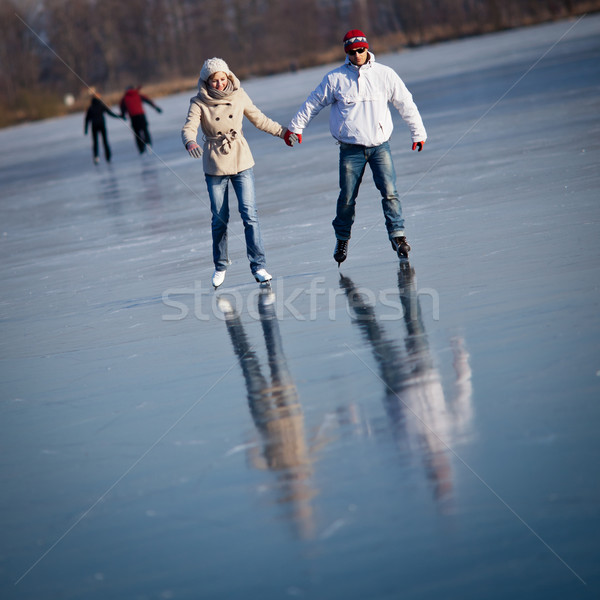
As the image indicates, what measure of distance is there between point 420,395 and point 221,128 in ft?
10.3

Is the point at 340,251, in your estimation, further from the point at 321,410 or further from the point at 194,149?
the point at 321,410

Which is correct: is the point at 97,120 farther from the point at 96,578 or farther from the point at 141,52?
the point at 141,52

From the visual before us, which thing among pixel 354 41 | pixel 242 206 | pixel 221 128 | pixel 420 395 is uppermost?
pixel 354 41

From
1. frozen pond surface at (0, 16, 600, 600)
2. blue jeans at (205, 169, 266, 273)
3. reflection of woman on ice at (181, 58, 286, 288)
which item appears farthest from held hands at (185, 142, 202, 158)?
frozen pond surface at (0, 16, 600, 600)

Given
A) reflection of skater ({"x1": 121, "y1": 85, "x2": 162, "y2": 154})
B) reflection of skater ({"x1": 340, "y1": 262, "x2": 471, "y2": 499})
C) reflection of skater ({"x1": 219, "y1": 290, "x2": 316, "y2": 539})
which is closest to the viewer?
reflection of skater ({"x1": 219, "y1": 290, "x2": 316, "y2": 539})

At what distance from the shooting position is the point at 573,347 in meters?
4.25

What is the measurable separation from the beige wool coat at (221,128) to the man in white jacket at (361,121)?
37 centimetres

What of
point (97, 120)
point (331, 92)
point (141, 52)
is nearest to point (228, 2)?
point (141, 52)

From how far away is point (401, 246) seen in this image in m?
6.66

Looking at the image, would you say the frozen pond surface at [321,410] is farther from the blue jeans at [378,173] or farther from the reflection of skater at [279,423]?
the blue jeans at [378,173]

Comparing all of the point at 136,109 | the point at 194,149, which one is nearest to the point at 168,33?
the point at 136,109

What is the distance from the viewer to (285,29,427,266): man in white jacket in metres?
6.57

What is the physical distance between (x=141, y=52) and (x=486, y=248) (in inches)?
3536

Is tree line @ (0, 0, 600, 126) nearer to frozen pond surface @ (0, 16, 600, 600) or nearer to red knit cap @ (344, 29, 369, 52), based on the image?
frozen pond surface @ (0, 16, 600, 600)
